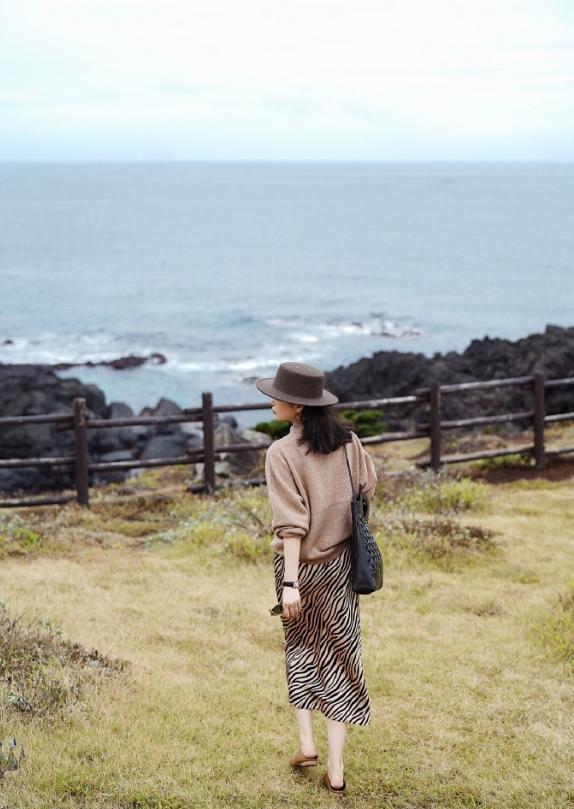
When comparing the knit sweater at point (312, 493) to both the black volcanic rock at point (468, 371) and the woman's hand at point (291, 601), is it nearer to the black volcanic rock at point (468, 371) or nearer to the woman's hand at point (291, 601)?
the woman's hand at point (291, 601)

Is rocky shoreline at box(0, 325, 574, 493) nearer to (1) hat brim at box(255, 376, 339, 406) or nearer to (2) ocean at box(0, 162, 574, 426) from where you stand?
(2) ocean at box(0, 162, 574, 426)

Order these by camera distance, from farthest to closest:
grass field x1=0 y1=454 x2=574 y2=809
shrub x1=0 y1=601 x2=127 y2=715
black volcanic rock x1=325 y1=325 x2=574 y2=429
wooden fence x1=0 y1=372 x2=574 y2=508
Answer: black volcanic rock x1=325 y1=325 x2=574 y2=429, wooden fence x1=0 y1=372 x2=574 y2=508, shrub x1=0 y1=601 x2=127 y2=715, grass field x1=0 y1=454 x2=574 y2=809

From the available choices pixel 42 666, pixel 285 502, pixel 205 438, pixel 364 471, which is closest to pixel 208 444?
pixel 205 438

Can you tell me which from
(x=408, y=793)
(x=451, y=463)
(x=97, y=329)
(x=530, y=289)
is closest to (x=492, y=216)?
(x=530, y=289)

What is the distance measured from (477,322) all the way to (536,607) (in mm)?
50270

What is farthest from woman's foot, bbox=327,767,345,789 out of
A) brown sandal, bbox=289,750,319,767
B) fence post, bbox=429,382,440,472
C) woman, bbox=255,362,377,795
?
fence post, bbox=429,382,440,472

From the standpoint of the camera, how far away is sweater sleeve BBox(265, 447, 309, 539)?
4652 millimetres

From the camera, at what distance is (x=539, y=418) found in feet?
44.7

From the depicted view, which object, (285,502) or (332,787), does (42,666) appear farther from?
(285,502)

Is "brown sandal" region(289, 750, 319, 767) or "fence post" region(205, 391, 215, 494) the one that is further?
"fence post" region(205, 391, 215, 494)

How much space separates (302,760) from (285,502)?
4.72 feet

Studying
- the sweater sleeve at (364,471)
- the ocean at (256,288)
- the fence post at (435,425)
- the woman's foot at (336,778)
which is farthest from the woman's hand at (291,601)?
the ocean at (256,288)

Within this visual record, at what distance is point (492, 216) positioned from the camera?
437 ft

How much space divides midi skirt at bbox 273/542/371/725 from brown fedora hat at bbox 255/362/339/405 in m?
0.75
